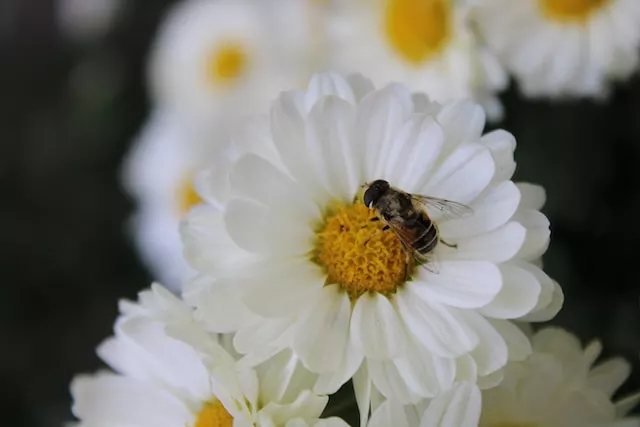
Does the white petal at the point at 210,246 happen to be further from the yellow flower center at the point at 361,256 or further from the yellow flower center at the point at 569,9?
the yellow flower center at the point at 569,9

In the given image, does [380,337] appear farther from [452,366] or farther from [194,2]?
[194,2]

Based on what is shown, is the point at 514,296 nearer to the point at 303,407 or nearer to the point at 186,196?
the point at 303,407

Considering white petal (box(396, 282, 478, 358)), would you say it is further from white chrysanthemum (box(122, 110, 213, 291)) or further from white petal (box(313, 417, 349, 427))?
white chrysanthemum (box(122, 110, 213, 291))

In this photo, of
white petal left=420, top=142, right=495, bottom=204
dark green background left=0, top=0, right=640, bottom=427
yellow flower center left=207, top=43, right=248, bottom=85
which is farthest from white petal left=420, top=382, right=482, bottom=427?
yellow flower center left=207, top=43, right=248, bottom=85

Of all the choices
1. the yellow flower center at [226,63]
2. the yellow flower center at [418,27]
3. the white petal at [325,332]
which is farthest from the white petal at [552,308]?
the yellow flower center at [226,63]

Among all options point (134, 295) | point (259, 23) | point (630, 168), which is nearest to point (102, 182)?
point (134, 295)

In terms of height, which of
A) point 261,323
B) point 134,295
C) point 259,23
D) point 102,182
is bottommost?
point 134,295

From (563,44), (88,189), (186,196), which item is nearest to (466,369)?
(563,44)
